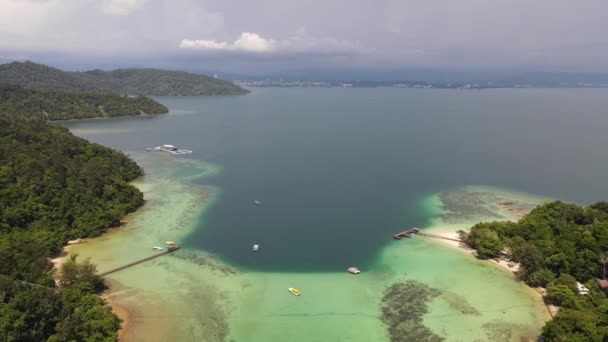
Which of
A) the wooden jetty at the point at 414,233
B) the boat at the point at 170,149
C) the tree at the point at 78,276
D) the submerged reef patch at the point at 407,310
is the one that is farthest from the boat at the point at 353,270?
the boat at the point at 170,149

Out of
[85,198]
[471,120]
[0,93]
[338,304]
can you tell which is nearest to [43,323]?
[338,304]

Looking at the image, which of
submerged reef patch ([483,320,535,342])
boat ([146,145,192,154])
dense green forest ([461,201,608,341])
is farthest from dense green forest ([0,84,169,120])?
submerged reef patch ([483,320,535,342])

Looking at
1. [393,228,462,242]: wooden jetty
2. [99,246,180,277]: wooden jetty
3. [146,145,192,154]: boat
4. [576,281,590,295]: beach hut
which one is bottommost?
[99,246,180,277]: wooden jetty

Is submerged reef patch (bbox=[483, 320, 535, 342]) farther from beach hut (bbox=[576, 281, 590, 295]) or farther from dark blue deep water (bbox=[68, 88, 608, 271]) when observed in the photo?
dark blue deep water (bbox=[68, 88, 608, 271])

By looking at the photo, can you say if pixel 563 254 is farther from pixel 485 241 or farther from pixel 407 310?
pixel 407 310

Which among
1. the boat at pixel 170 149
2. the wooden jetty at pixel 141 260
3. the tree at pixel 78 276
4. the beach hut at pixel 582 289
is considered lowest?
the wooden jetty at pixel 141 260

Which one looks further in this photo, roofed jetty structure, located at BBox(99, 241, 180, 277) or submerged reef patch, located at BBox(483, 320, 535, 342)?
roofed jetty structure, located at BBox(99, 241, 180, 277)

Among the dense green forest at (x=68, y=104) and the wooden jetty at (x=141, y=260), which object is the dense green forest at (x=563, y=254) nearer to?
the wooden jetty at (x=141, y=260)

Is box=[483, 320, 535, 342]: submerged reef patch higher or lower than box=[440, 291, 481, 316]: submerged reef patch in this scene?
lower
